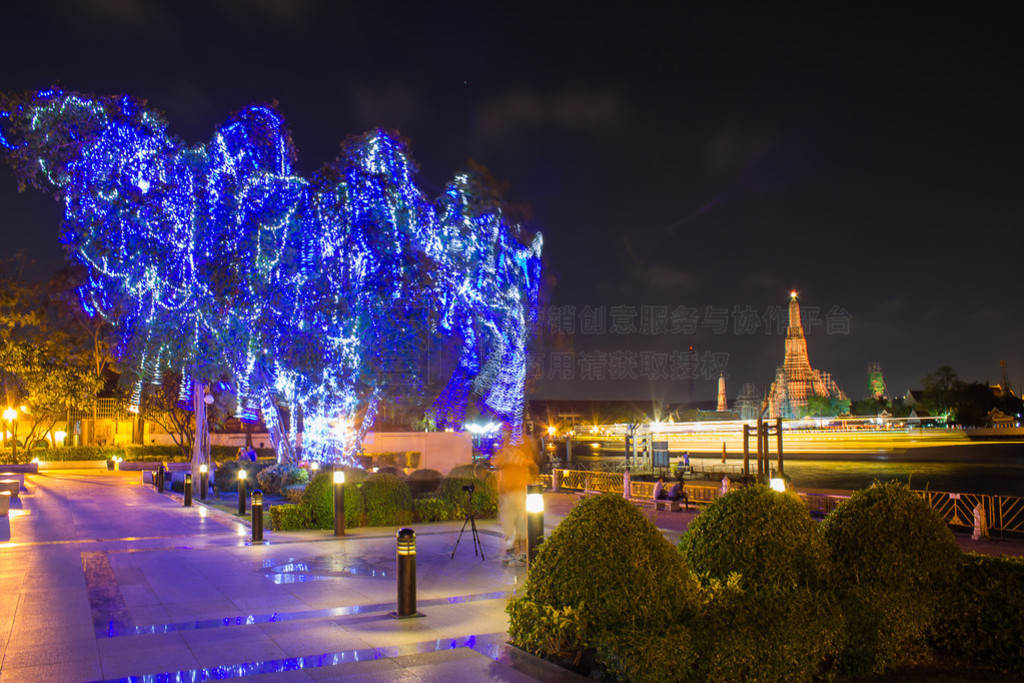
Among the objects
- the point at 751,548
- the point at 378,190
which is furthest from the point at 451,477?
the point at 751,548

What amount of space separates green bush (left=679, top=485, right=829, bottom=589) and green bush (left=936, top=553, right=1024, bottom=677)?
1.11m

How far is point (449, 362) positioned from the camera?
104ft

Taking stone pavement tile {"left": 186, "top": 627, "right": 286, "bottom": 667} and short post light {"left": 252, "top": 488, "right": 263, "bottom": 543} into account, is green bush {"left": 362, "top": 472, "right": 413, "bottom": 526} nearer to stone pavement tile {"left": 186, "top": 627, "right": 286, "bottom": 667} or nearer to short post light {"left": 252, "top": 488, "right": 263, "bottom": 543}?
short post light {"left": 252, "top": 488, "right": 263, "bottom": 543}

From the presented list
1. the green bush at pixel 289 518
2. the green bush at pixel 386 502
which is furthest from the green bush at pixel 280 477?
the green bush at pixel 289 518

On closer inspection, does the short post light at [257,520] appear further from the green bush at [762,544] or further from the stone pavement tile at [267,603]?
the green bush at [762,544]

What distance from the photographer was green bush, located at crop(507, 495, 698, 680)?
18.7 ft

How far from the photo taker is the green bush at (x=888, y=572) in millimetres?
6145

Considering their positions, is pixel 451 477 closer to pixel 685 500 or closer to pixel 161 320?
pixel 685 500

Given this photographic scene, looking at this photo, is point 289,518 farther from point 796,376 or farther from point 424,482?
point 796,376

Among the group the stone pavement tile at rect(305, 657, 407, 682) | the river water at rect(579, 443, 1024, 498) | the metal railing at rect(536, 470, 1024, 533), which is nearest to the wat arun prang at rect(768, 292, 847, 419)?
the river water at rect(579, 443, 1024, 498)

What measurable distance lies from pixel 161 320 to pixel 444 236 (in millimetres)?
8819

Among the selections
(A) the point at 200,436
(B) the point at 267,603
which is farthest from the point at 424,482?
(B) the point at 267,603

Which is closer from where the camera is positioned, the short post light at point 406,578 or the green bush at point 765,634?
the green bush at point 765,634

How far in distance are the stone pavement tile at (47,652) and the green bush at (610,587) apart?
3762mm
